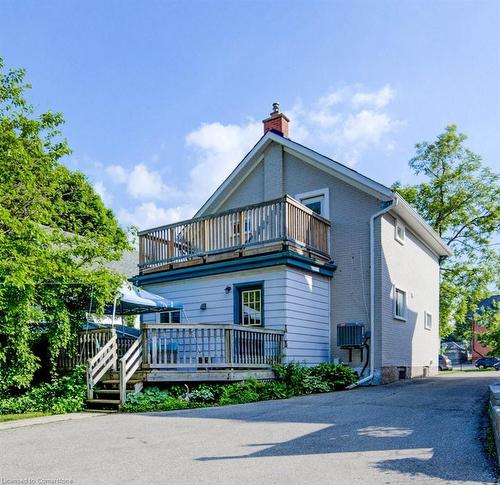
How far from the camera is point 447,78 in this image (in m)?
13.4

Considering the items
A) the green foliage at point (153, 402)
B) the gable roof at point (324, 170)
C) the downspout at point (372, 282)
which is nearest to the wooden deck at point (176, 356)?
the green foliage at point (153, 402)

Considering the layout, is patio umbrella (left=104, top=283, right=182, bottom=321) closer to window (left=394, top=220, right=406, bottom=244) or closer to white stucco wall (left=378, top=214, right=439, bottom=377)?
white stucco wall (left=378, top=214, right=439, bottom=377)

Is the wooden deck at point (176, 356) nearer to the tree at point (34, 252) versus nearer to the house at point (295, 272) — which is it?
the house at point (295, 272)

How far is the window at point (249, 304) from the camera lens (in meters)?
13.2

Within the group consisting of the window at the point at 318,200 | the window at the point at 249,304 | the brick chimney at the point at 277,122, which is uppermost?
the brick chimney at the point at 277,122

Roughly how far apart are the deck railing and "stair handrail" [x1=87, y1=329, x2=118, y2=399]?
901 millimetres

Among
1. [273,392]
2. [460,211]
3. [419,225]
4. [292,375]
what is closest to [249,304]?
[292,375]

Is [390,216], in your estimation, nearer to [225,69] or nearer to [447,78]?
[447,78]

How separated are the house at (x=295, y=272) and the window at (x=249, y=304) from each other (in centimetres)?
3

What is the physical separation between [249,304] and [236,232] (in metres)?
2.03

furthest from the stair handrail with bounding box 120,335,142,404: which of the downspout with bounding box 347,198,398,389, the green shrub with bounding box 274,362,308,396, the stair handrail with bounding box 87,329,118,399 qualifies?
the downspout with bounding box 347,198,398,389

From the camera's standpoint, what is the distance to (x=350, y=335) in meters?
13.9

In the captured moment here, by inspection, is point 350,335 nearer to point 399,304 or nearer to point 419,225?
point 399,304

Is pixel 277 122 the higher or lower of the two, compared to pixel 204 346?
higher
